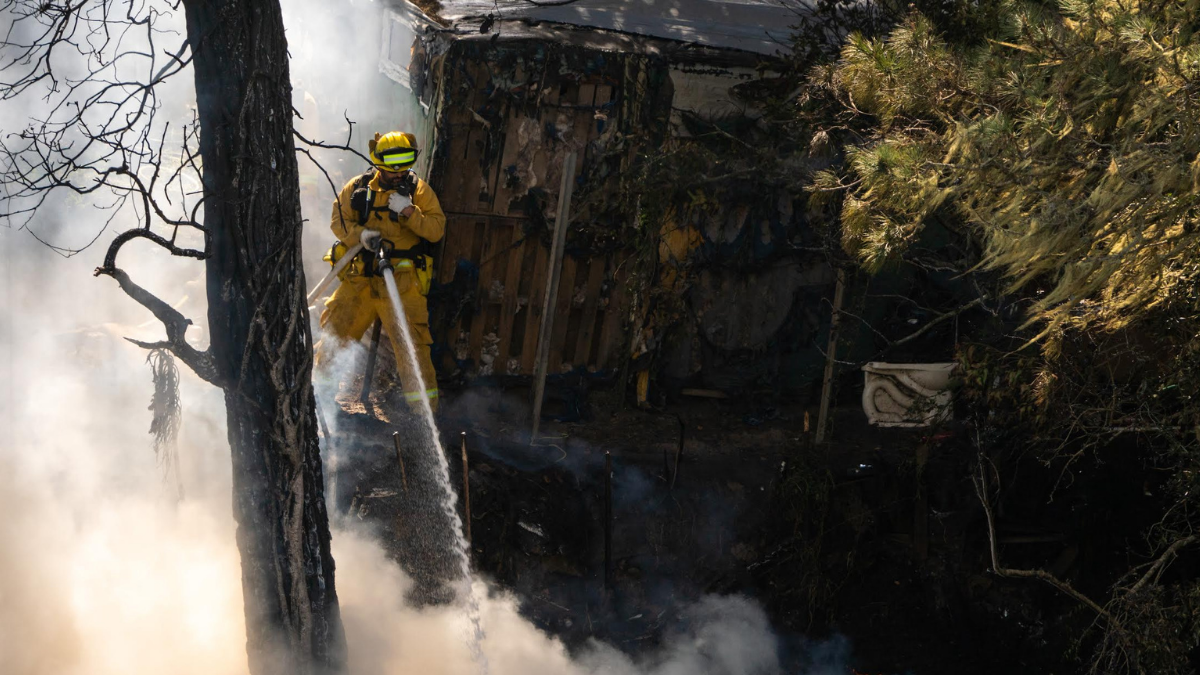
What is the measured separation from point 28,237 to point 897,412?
864 centimetres

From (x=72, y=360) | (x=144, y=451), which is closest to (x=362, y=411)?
(x=144, y=451)

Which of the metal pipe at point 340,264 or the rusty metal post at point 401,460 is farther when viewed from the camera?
the metal pipe at point 340,264

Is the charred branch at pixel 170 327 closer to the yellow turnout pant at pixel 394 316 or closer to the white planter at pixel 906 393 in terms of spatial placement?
the yellow turnout pant at pixel 394 316

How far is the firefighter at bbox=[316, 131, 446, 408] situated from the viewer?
7141 millimetres

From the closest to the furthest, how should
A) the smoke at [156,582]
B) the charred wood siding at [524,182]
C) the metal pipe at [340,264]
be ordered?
the smoke at [156,582], the metal pipe at [340,264], the charred wood siding at [524,182]

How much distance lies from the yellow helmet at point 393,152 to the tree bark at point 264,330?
2.86 metres

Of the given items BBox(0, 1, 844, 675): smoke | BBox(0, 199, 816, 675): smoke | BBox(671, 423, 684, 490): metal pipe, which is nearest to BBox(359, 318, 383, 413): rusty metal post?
BBox(0, 1, 844, 675): smoke

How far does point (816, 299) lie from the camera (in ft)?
27.2

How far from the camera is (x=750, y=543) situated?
716cm

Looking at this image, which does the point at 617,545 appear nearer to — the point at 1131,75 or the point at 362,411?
the point at 362,411

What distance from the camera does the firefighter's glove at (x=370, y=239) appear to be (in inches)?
281

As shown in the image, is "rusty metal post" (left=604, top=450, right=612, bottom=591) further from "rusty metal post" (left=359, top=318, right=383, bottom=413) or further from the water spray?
"rusty metal post" (left=359, top=318, right=383, bottom=413)

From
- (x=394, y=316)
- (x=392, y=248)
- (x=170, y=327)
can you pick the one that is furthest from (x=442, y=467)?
(x=170, y=327)

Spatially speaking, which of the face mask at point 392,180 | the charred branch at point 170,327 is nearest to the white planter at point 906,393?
the face mask at point 392,180
